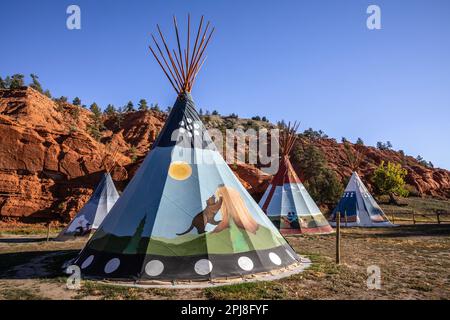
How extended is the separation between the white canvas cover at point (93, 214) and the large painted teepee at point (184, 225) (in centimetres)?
1028

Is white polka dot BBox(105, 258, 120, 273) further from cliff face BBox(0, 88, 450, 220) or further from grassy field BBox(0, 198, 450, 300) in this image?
cliff face BBox(0, 88, 450, 220)

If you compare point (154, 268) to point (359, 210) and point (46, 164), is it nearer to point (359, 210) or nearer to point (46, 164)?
point (359, 210)

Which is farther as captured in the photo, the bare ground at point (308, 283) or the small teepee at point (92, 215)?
the small teepee at point (92, 215)

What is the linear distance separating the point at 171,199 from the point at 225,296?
10.8 ft

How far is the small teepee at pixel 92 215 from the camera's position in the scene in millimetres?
17953

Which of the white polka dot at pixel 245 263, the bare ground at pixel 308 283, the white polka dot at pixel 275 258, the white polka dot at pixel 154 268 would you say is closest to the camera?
the bare ground at pixel 308 283

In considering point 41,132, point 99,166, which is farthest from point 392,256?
point 41,132

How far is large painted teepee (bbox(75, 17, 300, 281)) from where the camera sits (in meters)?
7.32

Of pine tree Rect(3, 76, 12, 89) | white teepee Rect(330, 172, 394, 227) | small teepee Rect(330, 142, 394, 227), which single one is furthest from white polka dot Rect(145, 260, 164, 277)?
pine tree Rect(3, 76, 12, 89)

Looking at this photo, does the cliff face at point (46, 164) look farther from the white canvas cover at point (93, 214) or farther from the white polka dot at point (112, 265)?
the white polka dot at point (112, 265)

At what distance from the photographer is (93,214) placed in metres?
18.7

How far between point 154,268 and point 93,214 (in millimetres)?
13217

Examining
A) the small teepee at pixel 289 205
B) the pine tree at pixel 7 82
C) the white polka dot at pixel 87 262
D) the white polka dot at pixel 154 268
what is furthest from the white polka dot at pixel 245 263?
the pine tree at pixel 7 82

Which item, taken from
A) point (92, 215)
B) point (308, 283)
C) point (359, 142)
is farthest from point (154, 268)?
point (359, 142)
